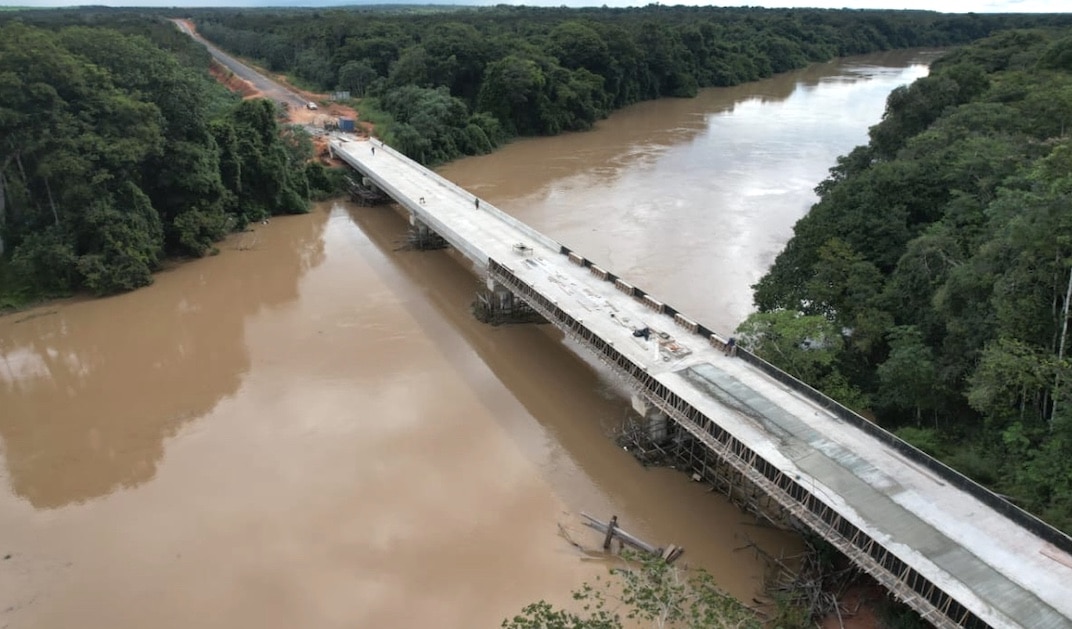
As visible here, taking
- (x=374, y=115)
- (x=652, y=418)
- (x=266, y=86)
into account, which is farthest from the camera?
(x=266, y=86)

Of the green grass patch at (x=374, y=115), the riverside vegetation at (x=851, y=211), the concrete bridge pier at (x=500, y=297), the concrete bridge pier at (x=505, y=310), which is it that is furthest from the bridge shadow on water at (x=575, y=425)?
the green grass patch at (x=374, y=115)

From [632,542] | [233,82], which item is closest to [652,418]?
[632,542]

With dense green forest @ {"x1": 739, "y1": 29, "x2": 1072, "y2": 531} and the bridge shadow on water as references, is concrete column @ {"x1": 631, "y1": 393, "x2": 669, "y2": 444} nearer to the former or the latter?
the bridge shadow on water

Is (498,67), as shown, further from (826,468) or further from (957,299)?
(826,468)

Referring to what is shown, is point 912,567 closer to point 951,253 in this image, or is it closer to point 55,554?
point 951,253

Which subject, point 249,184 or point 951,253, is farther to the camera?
point 249,184

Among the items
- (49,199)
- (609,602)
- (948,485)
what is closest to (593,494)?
(609,602)
